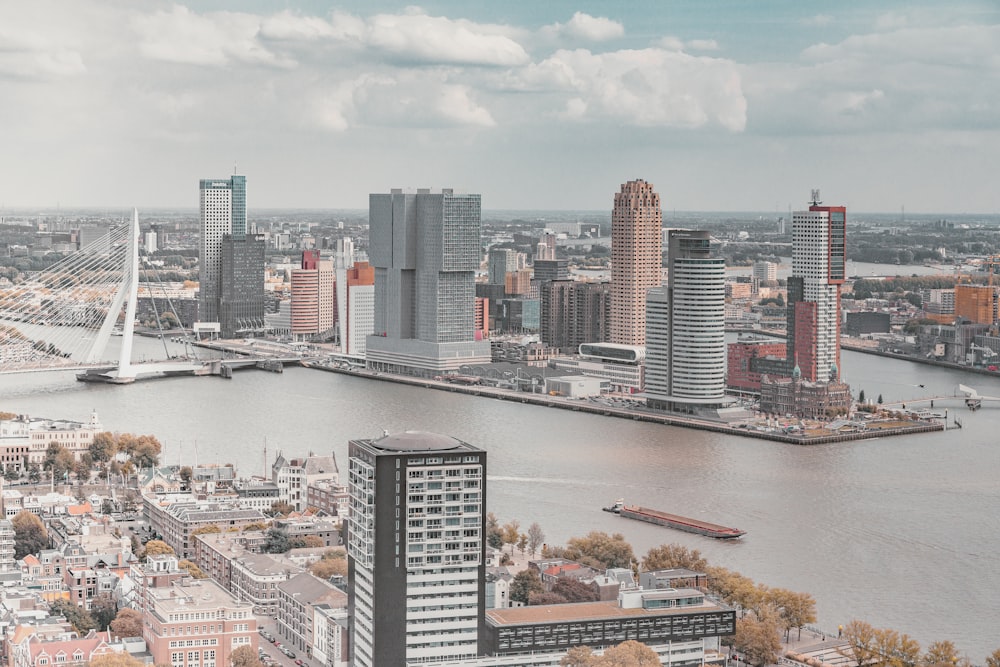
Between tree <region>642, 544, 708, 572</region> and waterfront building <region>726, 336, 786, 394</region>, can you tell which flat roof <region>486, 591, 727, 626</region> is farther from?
waterfront building <region>726, 336, 786, 394</region>

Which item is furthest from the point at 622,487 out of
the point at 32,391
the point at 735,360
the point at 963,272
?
the point at 963,272

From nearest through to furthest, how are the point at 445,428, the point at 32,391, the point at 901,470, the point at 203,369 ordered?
1. the point at 901,470
2. the point at 445,428
3. the point at 32,391
4. the point at 203,369

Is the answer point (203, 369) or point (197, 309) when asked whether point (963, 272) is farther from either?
point (203, 369)

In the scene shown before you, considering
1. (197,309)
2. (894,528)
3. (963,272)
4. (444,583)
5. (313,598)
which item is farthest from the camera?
(963,272)

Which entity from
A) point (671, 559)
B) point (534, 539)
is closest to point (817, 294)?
point (534, 539)

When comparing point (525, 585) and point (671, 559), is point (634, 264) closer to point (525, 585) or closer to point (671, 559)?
point (671, 559)

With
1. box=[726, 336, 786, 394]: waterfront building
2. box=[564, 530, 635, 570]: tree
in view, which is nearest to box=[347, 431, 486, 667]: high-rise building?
box=[564, 530, 635, 570]: tree
